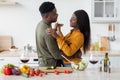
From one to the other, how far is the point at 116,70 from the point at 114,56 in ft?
5.87

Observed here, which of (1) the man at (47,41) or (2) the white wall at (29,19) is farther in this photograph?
(2) the white wall at (29,19)

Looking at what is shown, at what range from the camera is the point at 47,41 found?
3078 mm

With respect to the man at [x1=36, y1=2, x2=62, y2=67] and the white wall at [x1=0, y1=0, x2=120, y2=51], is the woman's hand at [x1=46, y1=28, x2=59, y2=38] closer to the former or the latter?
the man at [x1=36, y1=2, x2=62, y2=67]

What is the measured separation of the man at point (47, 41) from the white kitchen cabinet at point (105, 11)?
195 cm

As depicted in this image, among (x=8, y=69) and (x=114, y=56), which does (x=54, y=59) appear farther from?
(x=114, y=56)

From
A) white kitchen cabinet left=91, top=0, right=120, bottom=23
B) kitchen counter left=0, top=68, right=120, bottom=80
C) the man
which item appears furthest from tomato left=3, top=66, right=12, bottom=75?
white kitchen cabinet left=91, top=0, right=120, bottom=23

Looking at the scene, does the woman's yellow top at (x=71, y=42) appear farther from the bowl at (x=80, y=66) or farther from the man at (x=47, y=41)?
the bowl at (x=80, y=66)

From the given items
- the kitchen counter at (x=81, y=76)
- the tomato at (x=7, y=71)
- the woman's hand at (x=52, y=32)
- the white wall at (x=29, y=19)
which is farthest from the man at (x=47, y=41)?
the white wall at (x=29, y=19)

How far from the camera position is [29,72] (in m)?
2.82

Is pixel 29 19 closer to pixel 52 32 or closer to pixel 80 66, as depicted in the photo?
pixel 52 32

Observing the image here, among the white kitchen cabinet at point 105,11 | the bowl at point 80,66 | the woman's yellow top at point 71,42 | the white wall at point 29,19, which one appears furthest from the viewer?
the white wall at point 29,19

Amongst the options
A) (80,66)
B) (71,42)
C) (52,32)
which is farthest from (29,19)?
(80,66)

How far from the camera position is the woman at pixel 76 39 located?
3.15 meters

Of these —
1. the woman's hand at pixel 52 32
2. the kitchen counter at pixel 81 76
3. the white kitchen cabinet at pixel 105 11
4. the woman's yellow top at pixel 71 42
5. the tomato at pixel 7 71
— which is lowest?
the kitchen counter at pixel 81 76
